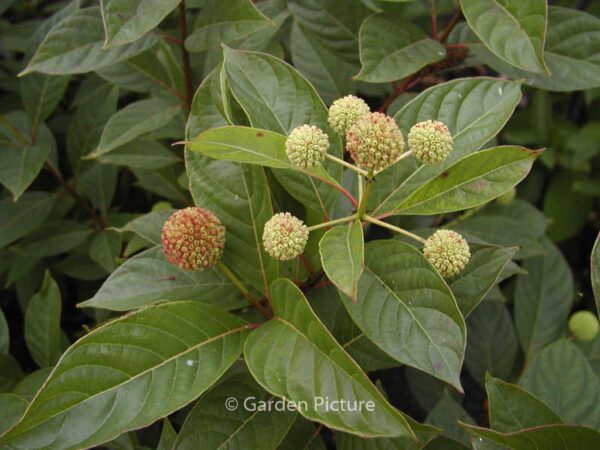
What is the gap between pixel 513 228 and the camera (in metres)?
1.79

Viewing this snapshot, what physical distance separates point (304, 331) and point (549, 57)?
1035mm

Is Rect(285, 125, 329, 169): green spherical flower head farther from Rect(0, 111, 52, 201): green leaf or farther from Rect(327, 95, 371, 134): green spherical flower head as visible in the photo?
Rect(0, 111, 52, 201): green leaf

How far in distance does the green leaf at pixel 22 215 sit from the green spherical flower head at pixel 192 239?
0.93 m

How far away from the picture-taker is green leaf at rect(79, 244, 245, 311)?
1.09 m

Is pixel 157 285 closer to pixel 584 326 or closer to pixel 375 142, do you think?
pixel 375 142

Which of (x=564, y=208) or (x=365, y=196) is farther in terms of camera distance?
(x=564, y=208)

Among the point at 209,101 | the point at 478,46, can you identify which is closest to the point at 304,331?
the point at 209,101

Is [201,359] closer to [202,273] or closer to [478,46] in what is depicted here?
[202,273]

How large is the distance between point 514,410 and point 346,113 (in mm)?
677

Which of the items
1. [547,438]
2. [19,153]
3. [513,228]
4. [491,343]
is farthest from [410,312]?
[19,153]

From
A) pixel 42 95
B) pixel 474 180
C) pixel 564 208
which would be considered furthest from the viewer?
pixel 564 208

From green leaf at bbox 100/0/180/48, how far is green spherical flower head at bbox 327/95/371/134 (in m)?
0.46

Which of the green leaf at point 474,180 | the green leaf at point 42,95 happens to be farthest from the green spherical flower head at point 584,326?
the green leaf at point 42,95

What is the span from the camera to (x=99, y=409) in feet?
2.99
